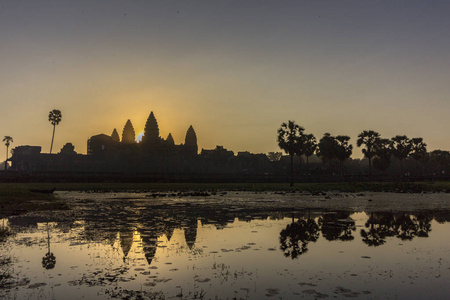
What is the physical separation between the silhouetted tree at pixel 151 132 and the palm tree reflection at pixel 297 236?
132969mm

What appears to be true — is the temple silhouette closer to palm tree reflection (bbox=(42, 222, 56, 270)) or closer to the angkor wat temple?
the angkor wat temple

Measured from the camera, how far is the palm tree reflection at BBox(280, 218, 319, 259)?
1502cm

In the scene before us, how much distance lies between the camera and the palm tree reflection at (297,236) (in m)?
15.0

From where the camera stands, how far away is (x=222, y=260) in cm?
1317

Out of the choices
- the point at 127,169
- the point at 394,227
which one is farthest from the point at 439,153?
the point at 394,227

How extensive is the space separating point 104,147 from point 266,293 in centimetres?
14668

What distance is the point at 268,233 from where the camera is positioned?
754 inches

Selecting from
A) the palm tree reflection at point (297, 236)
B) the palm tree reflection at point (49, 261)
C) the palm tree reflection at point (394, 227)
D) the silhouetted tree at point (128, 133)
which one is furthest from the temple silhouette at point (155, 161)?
the palm tree reflection at point (49, 261)

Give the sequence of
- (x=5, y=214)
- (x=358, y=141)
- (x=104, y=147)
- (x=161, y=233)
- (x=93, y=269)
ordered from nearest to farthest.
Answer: (x=93, y=269)
(x=161, y=233)
(x=5, y=214)
(x=358, y=141)
(x=104, y=147)

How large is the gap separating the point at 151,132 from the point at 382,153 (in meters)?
92.9

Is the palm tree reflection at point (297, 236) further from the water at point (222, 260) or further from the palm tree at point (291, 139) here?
the palm tree at point (291, 139)

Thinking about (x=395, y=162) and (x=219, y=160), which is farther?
(x=395, y=162)

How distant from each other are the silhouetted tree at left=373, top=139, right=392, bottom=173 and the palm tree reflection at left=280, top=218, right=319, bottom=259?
9101 centimetres

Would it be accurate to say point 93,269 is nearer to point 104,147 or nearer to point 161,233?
point 161,233
